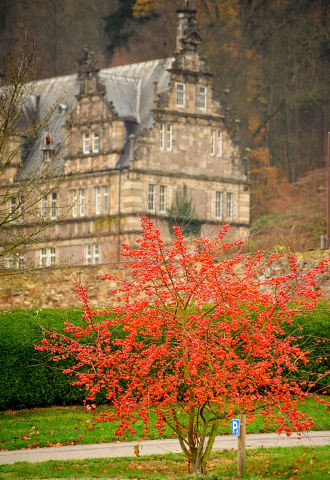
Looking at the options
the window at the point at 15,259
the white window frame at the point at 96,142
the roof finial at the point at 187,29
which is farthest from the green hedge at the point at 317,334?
the roof finial at the point at 187,29

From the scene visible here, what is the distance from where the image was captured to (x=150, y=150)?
52.1 metres

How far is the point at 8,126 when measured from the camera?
19.5m

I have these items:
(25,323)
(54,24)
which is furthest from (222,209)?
(25,323)

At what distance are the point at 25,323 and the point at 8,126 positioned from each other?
4103mm

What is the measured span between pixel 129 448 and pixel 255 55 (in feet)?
182

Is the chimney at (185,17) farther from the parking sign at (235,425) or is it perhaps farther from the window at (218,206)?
the parking sign at (235,425)

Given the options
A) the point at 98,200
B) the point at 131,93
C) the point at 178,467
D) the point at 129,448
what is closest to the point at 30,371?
the point at 129,448

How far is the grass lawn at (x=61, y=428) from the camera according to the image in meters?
17.9

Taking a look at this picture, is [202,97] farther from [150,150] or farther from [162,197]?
[162,197]

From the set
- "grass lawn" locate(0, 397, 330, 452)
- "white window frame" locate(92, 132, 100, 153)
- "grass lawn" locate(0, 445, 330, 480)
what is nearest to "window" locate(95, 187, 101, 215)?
"white window frame" locate(92, 132, 100, 153)

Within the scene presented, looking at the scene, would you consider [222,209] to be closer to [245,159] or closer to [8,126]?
[245,159]

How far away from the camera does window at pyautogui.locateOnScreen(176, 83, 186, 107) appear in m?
53.0

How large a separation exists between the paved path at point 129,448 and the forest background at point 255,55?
4472cm

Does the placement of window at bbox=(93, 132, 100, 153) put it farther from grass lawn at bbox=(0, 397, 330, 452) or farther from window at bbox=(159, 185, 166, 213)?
grass lawn at bbox=(0, 397, 330, 452)
